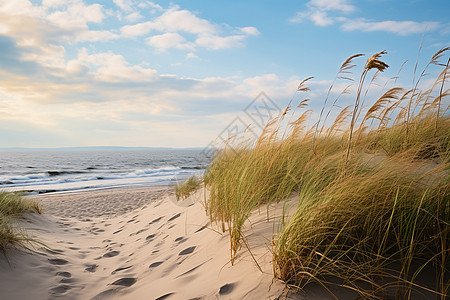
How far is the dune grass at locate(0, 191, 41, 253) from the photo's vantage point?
9.89ft

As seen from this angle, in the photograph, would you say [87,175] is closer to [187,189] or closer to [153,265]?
[187,189]

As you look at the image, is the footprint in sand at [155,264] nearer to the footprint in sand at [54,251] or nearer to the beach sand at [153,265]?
the beach sand at [153,265]

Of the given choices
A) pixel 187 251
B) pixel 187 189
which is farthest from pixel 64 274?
pixel 187 189

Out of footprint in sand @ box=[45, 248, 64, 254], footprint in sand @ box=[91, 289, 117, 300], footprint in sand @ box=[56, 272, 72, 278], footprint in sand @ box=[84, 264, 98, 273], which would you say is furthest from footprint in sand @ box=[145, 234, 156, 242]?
footprint in sand @ box=[91, 289, 117, 300]

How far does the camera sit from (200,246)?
296 centimetres

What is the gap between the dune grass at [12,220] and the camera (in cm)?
301

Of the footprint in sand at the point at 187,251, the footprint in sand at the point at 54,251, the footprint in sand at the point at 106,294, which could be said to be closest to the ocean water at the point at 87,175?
the footprint in sand at the point at 187,251

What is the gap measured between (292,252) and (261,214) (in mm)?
1187

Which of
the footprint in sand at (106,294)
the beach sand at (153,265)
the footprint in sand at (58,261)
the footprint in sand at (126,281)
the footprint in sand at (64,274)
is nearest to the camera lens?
the beach sand at (153,265)

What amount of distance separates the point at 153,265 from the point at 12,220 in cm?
298

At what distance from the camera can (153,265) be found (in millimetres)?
2982

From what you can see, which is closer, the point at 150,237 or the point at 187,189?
the point at 150,237

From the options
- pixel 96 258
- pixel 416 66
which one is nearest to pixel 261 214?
pixel 96 258

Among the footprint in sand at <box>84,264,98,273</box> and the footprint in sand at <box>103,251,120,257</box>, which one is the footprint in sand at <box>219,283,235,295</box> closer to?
the footprint in sand at <box>84,264,98,273</box>
